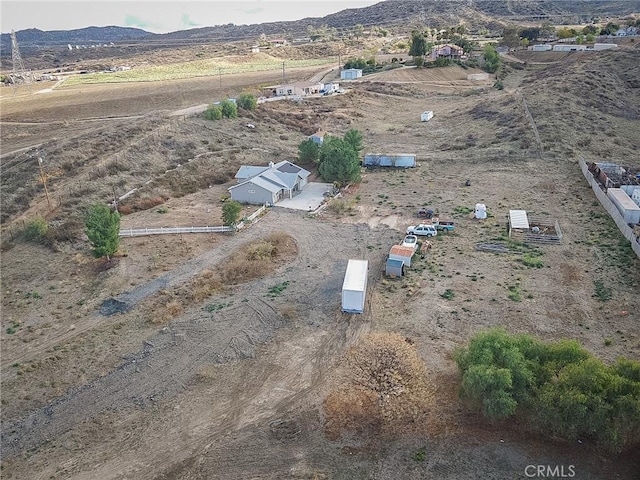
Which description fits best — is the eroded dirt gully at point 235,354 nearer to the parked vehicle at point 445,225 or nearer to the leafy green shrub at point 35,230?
the parked vehicle at point 445,225

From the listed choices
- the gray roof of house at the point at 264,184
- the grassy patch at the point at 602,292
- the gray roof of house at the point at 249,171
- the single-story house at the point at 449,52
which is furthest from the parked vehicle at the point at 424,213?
the single-story house at the point at 449,52

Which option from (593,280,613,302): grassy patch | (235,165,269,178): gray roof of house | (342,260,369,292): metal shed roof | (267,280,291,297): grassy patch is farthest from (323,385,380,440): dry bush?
(235,165,269,178): gray roof of house

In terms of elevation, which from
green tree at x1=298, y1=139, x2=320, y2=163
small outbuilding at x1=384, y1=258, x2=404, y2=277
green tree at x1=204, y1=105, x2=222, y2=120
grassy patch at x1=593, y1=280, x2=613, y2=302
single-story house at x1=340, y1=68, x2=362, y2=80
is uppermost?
single-story house at x1=340, y1=68, x2=362, y2=80

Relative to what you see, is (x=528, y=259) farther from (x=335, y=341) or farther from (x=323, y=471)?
(x=323, y=471)

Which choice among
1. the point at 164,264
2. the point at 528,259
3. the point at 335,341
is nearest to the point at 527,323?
the point at 528,259

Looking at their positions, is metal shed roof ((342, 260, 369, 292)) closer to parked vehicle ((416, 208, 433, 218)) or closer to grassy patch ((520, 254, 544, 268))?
grassy patch ((520, 254, 544, 268))

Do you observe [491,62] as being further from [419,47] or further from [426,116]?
[426,116]
